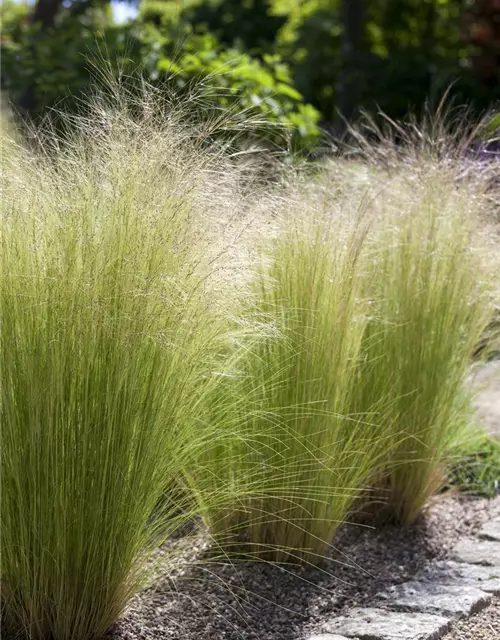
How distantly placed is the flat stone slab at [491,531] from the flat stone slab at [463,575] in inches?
10.5

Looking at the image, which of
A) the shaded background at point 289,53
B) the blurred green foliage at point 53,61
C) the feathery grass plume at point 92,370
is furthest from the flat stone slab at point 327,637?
the blurred green foliage at point 53,61

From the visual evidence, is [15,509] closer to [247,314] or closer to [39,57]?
[247,314]

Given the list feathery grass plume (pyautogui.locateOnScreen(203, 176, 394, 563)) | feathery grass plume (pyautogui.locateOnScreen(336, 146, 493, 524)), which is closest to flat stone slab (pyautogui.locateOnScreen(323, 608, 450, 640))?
feathery grass plume (pyautogui.locateOnScreen(203, 176, 394, 563))

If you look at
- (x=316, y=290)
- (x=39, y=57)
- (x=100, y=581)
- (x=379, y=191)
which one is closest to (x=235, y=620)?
(x=100, y=581)

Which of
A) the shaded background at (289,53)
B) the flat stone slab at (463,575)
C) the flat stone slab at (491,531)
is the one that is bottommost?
the flat stone slab at (491,531)

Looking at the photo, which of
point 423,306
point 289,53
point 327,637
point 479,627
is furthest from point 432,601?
point 289,53

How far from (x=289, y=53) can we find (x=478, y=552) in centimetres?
851

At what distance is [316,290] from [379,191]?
74 cm

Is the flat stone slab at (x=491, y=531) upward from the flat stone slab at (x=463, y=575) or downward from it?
downward

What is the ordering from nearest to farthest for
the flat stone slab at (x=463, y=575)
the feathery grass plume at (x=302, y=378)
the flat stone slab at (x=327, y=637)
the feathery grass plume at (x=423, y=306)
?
1. the flat stone slab at (x=327, y=637)
2. the feathery grass plume at (x=302, y=378)
3. the flat stone slab at (x=463, y=575)
4. the feathery grass plume at (x=423, y=306)

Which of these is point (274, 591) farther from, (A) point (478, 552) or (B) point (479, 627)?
(A) point (478, 552)

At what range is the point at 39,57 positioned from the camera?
17.8 ft

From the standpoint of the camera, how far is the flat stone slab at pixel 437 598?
110 inches

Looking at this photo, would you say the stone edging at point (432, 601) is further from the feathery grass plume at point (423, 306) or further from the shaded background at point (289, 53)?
the shaded background at point (289, 53)
